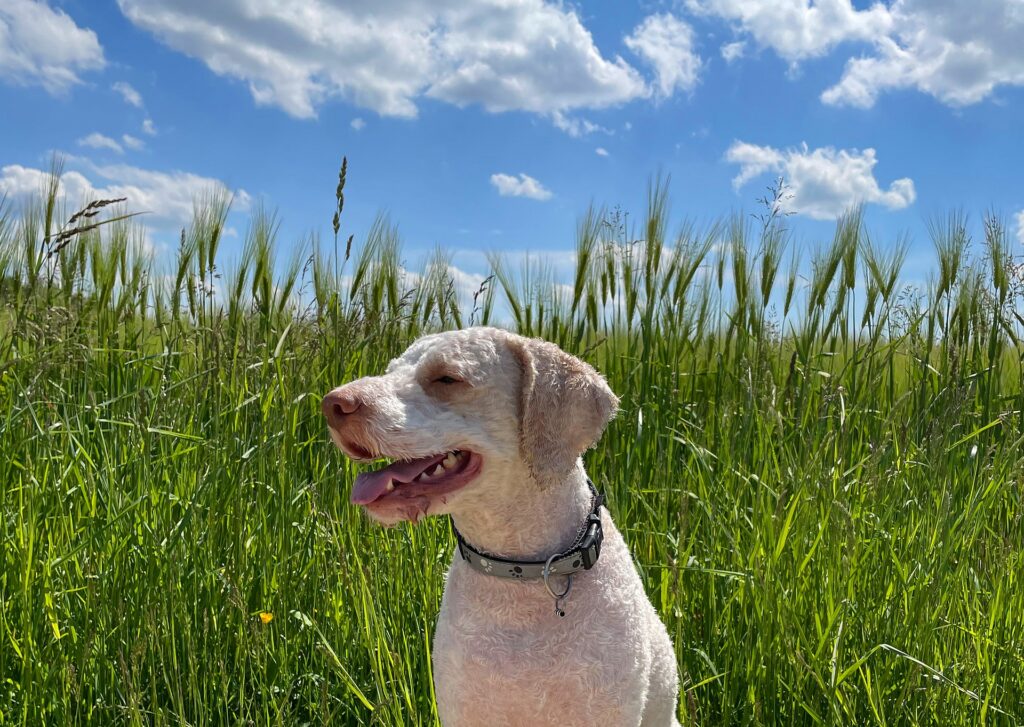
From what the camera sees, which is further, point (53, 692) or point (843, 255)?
point (843, 255)

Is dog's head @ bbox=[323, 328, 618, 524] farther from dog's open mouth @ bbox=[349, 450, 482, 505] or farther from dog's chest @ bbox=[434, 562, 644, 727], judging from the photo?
dog's chest @ bbox=[434, 562, 644, 727]

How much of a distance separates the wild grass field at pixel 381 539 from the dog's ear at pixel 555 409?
1.26 ft

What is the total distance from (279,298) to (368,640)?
7.55 ft

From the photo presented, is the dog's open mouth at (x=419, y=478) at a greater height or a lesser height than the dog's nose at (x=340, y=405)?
lesser

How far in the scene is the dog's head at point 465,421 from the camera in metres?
1.77

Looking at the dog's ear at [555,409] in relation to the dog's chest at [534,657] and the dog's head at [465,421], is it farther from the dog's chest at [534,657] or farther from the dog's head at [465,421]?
the dog's chest at [534,657]

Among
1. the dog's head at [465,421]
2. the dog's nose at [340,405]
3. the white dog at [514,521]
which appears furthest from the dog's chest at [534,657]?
the dog's nose at [340,405]

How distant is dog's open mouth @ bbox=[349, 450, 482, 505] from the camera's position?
1.80 m

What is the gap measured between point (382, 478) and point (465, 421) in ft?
0.71

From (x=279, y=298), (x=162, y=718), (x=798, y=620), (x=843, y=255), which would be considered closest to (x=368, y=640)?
(x=162, y=718)

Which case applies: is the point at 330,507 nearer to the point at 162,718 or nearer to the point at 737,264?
the point at 162,718

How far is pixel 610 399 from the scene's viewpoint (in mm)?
1951

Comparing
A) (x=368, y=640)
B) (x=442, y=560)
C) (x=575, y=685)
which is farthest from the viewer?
(x=442, y=560)

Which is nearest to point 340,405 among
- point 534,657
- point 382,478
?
point 382,478
